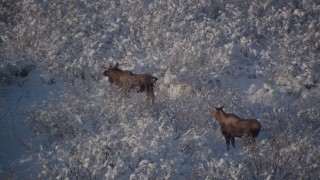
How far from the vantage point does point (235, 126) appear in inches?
363

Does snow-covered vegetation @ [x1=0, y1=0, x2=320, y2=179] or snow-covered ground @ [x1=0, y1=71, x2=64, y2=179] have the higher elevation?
snow-covered vegetation @ [x1=0, y1=0, x2=320, y2=179]

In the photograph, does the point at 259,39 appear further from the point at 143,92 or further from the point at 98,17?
the point at 98,17

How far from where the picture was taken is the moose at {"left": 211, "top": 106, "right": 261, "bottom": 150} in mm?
8969

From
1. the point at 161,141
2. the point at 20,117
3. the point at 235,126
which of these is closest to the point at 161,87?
the point at 161,141

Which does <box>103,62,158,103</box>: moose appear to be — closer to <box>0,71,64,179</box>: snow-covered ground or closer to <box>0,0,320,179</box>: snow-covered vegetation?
<box>0,0,320,179</box>: snow-covered vegetation

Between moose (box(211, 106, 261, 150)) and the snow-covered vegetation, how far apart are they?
35cm

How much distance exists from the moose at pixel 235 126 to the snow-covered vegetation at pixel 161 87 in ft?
1.16

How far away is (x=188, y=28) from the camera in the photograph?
46.8 feet

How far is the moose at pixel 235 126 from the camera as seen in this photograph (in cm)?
897

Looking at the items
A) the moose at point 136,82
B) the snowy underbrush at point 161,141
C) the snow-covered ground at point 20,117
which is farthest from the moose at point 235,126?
the snow-covered ground at point 20,117

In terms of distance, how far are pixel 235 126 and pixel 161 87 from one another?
3.36 m

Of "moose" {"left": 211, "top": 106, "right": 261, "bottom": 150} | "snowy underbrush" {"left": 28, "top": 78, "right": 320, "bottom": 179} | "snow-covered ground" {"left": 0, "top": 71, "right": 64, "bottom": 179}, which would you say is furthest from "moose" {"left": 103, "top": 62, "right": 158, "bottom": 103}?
"moose" {"left": 211, "top": 106, "right": 261, "bottom": 150}

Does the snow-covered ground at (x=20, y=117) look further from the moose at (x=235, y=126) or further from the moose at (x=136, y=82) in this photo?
the moose at (x=235, y=126)

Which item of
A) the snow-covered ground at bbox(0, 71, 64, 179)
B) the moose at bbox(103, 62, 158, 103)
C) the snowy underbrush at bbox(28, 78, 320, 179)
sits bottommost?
the snow-covered ground at bbox(0, 71, 64, 179)
